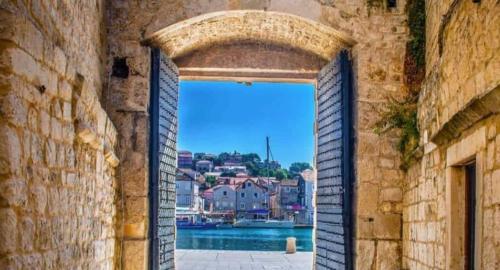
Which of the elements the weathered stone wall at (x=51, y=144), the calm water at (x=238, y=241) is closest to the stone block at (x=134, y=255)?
the weathered stone wall at (x=51, y=144)

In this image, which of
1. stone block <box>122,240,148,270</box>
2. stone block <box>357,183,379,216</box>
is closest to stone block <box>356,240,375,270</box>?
stone block <box>357,183,379,216</box>

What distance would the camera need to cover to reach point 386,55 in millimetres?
6570

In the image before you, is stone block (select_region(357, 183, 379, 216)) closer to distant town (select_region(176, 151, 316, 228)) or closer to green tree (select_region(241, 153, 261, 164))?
distant town (select_region(176, 151, 316, 228))

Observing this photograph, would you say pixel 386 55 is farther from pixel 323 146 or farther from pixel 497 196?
pixel 497 196

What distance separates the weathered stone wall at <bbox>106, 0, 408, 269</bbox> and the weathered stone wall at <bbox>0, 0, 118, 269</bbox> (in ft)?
2.16

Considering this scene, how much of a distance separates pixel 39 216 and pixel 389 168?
396cm

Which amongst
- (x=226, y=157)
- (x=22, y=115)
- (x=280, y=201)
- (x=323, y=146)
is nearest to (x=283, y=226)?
(x=280, y=201)

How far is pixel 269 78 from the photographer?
25.4 feet

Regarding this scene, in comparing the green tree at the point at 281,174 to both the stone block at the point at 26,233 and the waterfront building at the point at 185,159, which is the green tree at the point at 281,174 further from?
the stone block at the point at 26,233

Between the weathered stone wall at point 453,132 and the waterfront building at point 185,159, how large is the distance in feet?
299

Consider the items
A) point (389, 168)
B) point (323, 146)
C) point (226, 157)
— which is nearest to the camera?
point (389, 168)

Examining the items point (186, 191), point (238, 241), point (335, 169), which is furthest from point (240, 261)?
point (186, 191)

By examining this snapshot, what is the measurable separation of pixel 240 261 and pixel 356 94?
5544mm

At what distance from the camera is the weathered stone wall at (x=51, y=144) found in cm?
304
